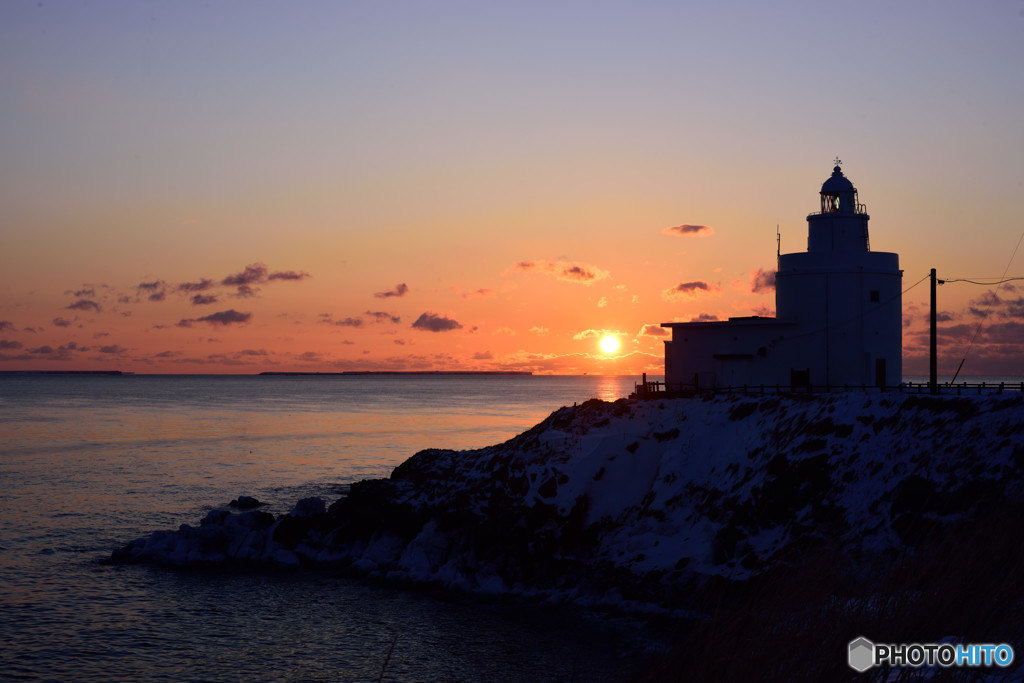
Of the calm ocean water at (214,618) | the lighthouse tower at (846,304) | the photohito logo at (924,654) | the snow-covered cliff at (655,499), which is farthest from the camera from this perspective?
the lighthouse tower at (846,304)

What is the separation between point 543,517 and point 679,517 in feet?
21.3

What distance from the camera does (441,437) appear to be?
112 metres

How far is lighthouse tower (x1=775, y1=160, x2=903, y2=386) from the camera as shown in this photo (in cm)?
5062

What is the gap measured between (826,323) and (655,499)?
19.0 meters

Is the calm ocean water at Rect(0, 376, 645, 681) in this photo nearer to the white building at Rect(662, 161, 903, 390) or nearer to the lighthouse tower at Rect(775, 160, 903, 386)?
the white building at Rect(662, 161, 903, 390)

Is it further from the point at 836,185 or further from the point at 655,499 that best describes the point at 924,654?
the point at 836,185

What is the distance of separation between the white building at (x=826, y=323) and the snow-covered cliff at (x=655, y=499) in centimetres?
774

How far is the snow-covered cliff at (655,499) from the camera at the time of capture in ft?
107

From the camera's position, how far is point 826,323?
5075 cm

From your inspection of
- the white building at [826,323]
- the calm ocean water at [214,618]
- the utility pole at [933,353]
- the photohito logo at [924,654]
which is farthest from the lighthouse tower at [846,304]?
the photohito logo at [924,654]

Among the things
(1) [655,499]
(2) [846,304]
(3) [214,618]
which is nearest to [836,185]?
(2) [846,304]

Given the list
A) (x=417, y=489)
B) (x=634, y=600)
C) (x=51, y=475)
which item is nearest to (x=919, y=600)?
(x=634, y=600)

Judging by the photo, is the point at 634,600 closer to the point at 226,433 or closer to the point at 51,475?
the point at 51,475

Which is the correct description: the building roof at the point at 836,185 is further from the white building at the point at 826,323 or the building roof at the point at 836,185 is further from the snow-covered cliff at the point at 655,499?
the snow-covered cliff at the point at 655,499
